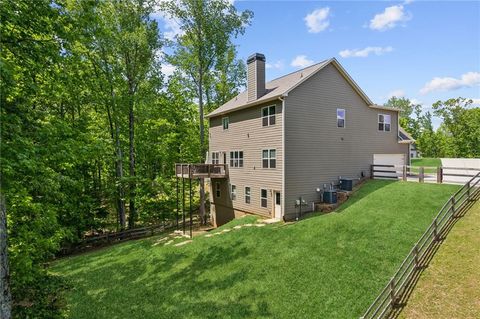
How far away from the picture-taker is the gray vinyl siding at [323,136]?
17266 mm

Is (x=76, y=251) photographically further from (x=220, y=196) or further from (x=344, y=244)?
(x=344, y=244)

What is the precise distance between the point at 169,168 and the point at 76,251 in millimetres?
13686

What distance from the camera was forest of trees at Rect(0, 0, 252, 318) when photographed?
314 inches

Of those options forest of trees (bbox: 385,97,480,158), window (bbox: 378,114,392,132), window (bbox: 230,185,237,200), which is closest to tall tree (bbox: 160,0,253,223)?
window (bbox: 230,185,237,200)

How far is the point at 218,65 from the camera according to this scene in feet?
81.3

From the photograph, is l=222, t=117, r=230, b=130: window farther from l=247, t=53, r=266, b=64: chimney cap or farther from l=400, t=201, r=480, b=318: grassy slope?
l=400, t=201, r=480, b=318: grassy slope

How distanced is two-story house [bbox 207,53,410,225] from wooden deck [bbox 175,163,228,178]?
2.36ft

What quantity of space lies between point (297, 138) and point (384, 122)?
952 cm

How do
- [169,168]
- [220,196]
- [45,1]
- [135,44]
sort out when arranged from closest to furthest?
[45,1], [135,44], [220,196], [169,168]

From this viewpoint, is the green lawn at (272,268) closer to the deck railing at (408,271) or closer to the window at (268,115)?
the deck railing at (408,271)

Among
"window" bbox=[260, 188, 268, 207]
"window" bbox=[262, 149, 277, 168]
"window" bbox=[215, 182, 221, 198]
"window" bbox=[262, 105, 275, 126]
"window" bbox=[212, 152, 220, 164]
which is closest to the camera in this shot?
"window" bbox=[262, 149, 277, 168]

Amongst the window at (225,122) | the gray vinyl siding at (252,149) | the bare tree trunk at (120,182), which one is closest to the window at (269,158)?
the gray vinyl siding at (252,149)

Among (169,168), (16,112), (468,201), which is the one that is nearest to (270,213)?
(468,201)

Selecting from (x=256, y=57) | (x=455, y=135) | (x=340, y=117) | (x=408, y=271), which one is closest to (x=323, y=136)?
(x=340, y=117)
